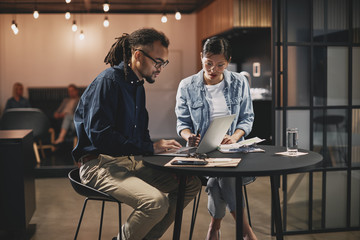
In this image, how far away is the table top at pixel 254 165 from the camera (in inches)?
77.7

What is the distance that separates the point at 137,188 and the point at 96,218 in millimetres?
2011

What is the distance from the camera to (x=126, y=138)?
248cm

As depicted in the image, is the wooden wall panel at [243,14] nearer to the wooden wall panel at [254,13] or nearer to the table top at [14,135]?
the wooden wall panel at [254,13]

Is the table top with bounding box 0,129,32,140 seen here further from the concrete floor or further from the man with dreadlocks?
the man with dreadlocks

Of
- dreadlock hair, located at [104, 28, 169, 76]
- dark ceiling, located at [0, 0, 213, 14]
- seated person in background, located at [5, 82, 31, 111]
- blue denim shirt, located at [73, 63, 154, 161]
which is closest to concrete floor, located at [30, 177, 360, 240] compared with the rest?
blue denim shirt, located at [73, 63, 154, 161]

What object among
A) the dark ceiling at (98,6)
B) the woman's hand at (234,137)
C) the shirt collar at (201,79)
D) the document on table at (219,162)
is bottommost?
the document on table at (219,162)

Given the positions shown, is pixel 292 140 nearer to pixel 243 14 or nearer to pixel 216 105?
pixel 216 105

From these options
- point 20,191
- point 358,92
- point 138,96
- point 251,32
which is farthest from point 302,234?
point 251,32

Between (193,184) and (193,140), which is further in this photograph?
(193,184)

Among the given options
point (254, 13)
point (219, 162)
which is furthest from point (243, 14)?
point (219, 162)

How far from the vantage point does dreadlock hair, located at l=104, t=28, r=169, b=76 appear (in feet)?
8.18

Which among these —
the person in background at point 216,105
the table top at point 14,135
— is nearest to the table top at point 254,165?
the person in background at point 216,105

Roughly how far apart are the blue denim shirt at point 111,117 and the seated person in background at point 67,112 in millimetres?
Answer: 5823

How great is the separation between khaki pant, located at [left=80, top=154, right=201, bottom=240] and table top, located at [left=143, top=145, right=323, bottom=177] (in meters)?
0.16
